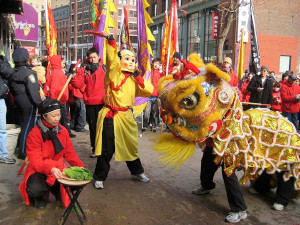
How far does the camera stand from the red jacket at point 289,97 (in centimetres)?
777

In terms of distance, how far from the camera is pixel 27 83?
4.70m

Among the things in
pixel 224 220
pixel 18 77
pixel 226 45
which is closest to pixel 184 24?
pixel 226 45

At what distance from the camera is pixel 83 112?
7809 millimetres

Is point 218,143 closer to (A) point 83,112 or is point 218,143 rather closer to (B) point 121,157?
(B) point 121,157

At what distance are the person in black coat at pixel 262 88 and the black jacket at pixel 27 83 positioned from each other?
5.00 m

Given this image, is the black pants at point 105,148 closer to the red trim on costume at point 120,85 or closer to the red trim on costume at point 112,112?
the red trim on costume at point 112,112

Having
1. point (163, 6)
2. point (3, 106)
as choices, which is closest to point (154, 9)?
point (163, 6)

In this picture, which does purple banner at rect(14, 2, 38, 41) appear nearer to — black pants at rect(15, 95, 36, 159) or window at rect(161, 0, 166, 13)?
black pants at rect(15, 95, 36, 159)

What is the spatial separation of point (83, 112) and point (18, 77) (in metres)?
3.16

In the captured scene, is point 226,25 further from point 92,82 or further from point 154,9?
point 154,9

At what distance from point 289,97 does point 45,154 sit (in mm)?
6743

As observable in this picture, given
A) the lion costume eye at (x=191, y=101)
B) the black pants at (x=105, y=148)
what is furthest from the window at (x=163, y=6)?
the lion costume eye at (x=191, y=101)

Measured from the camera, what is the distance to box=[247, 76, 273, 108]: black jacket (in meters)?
→ 6.97

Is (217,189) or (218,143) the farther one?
(217,189)
